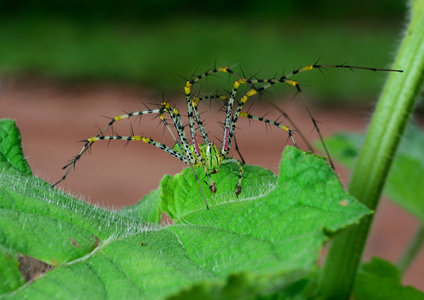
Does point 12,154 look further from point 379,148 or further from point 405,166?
point 405,166


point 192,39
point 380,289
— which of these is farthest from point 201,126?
point 192,39

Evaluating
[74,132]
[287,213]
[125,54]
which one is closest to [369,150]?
[287,213]

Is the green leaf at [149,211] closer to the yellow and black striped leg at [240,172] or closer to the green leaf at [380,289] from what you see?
the yellow and black striped leg at [240,172]

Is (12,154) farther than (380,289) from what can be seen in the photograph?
No

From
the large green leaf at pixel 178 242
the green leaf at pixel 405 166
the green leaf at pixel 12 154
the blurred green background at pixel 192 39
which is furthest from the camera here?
the blurred green background at pixel 192 39

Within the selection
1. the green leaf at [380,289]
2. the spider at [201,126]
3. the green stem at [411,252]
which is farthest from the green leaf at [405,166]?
the green leaf at [380,289]

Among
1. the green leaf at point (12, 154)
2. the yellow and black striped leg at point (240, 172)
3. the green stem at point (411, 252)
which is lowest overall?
the green stem at point (411, 252)

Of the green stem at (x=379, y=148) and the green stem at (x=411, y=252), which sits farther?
the green stem at (x=411, y=252)

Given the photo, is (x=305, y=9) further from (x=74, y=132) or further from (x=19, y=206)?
(x=19, y=206)
